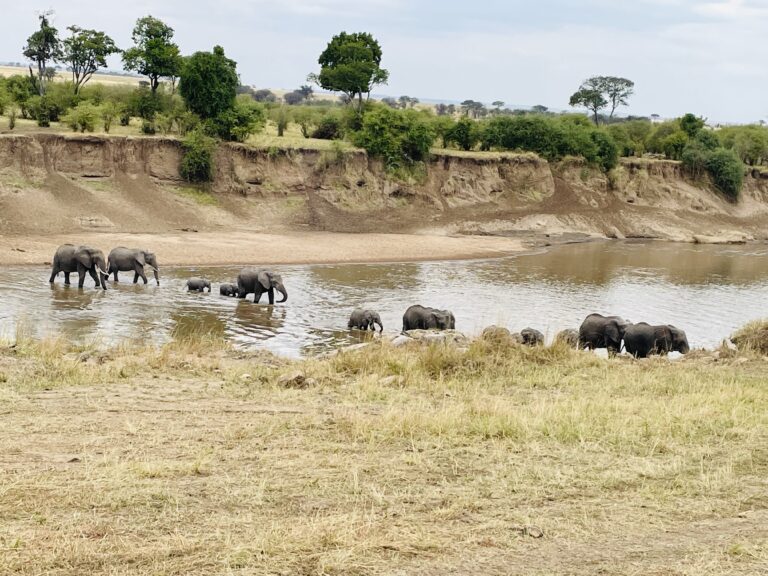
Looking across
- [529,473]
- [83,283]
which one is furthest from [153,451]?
[83,283]

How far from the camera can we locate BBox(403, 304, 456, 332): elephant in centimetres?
1922

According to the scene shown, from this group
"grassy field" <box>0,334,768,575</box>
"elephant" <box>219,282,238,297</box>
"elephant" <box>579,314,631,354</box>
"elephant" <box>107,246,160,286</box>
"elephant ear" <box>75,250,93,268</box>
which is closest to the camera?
"grassy field" <box>0,334,768,575</box>

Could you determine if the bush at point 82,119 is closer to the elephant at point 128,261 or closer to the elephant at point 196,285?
the elephant at point 128,261

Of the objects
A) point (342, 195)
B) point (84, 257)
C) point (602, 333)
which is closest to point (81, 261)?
point (84, 257)

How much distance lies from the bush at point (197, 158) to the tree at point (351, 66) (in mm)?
12989

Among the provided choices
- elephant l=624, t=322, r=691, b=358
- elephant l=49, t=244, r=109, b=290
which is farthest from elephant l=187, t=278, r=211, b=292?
elephant l=624, t=322, r=691, b=358

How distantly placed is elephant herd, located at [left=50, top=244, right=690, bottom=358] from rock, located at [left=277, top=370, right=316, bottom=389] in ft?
15.8

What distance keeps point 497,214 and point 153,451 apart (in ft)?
131

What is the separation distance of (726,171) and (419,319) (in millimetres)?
42327

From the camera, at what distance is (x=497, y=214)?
46312 mm

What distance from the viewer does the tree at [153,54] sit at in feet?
147

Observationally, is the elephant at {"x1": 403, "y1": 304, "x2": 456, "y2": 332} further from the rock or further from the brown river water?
the rock

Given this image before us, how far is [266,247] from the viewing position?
3384cm

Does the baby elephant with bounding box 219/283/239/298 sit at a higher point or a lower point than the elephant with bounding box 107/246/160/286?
lower
